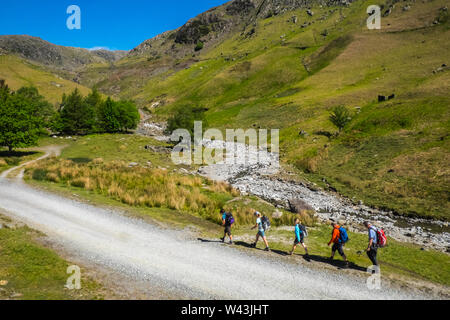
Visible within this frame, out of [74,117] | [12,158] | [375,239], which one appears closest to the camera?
[375,239]

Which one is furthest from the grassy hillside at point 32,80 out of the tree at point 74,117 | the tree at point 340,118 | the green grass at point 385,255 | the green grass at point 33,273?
the green grass at point 385,255

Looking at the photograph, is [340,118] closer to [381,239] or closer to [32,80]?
[381,239]

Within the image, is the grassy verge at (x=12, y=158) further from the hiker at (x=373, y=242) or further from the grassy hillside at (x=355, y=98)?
the hiker at (x=373, y=242)

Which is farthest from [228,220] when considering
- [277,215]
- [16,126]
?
[16,126]

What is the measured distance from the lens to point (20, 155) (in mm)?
41844

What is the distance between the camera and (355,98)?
6906 cm

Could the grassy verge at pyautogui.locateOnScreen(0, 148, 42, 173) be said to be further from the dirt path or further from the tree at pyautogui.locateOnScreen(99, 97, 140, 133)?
the tree at pyautogui.locateOnScreen(99, 97, 140, 133)

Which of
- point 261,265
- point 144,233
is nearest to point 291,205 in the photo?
point 261,265

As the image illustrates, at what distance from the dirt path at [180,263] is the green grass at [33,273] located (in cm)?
118

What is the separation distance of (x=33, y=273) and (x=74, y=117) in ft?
229

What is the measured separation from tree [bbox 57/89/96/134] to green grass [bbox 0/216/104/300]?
6422 centimetres

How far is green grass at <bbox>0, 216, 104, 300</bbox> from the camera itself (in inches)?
379

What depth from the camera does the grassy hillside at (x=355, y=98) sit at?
31.7 metres
